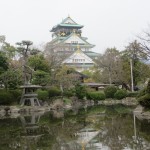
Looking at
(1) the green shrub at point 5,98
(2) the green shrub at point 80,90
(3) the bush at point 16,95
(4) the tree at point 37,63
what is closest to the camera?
(1) the green shrub at point 5,98

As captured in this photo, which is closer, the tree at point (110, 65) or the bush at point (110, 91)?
the bush at point (110, 91)

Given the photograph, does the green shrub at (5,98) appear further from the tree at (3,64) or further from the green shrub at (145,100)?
the green shrub at (145,100)

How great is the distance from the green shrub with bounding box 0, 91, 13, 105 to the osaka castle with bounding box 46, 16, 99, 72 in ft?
70.0


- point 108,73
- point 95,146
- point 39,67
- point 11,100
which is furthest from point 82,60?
point 95,146

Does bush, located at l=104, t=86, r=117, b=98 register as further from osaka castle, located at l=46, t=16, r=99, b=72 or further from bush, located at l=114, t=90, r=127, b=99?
osaka castle, located at l=46, t=16, r=99, b=72

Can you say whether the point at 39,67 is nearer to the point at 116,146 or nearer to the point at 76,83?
the point at 76,83

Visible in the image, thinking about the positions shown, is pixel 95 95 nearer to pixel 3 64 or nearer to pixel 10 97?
pixel 10 97

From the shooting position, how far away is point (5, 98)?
32562 millimetres

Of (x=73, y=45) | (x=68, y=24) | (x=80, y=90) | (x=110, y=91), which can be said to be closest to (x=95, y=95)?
(x=110, y=91)

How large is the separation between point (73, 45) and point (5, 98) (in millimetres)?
39191

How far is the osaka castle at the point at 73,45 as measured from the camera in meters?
64.1

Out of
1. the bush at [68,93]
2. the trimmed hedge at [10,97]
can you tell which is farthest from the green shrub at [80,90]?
the trimmed hedge at [10,97]

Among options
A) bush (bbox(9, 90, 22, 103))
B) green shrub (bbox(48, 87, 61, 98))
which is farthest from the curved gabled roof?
bush (bbox(9, 90, 22, 103))

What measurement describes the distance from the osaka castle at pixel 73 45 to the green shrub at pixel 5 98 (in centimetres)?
2133
